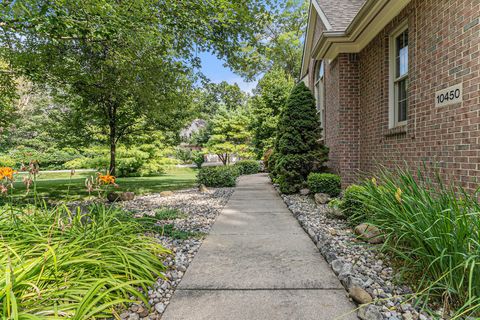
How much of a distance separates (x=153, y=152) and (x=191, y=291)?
54.8 feet

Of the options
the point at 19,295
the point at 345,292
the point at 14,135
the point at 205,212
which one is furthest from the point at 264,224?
the point at 14,135

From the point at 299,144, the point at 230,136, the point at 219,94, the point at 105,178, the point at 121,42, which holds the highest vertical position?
the point at 219,94

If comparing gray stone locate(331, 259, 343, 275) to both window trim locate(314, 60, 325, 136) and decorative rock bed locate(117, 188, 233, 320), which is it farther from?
window trim locate(314, 60, 325, 136)

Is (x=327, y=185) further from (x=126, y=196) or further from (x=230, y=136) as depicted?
(x=230, y=136)

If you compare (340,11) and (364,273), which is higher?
(340,11)

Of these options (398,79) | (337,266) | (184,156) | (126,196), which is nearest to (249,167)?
(126,196)

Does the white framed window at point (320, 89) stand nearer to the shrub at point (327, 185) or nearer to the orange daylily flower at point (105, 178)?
the shrub at point (327, 185)

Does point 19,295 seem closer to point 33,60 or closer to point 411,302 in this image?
point 411,302

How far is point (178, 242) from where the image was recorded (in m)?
3.81

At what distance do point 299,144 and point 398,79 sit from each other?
278 cm

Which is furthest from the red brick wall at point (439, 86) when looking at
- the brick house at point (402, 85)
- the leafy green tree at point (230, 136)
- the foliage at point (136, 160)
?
the foliage at point (136, 160)

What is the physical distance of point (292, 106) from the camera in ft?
25.3

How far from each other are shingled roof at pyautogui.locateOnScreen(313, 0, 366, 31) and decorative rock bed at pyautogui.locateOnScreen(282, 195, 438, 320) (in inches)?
206

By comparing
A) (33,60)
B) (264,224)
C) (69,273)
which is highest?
(33,60)
